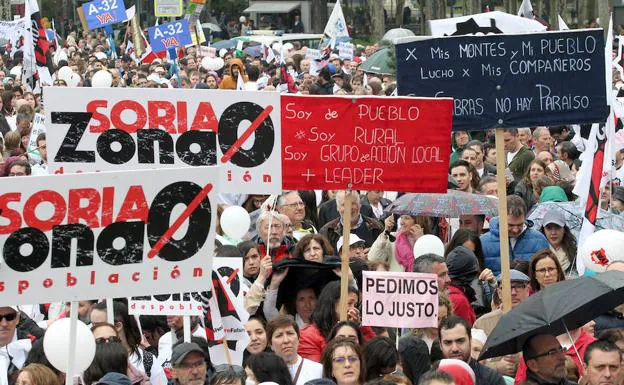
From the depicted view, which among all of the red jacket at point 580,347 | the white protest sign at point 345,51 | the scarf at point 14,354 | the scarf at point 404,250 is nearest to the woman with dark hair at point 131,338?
the scarf at point 14,354

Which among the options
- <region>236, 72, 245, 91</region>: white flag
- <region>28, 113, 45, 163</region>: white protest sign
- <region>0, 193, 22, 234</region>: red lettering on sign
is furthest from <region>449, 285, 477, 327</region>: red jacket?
Answer: <region>236, 72, 245, 91</region>: white flag

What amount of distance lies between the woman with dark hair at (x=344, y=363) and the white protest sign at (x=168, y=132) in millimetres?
1916

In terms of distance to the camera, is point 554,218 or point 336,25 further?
point 336,25

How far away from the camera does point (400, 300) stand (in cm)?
896

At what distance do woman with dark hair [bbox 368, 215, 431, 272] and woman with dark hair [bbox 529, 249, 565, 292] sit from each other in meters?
1.59

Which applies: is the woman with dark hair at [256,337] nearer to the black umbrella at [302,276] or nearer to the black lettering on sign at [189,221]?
the black umbrella at [302,276]

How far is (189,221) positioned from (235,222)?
3903mm

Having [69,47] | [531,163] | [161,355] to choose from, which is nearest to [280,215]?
[161,355]

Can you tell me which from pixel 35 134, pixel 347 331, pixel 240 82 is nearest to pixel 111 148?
pixel 347 331

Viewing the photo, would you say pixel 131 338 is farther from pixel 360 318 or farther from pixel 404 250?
pixel 404 250

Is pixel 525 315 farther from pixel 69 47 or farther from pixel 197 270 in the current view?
pixel 69 47

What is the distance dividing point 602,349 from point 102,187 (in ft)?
7.83

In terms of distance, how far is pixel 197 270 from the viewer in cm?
744

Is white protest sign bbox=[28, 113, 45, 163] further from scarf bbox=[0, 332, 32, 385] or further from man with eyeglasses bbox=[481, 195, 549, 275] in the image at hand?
scarf bbox=[0, 332, 32, 385]
